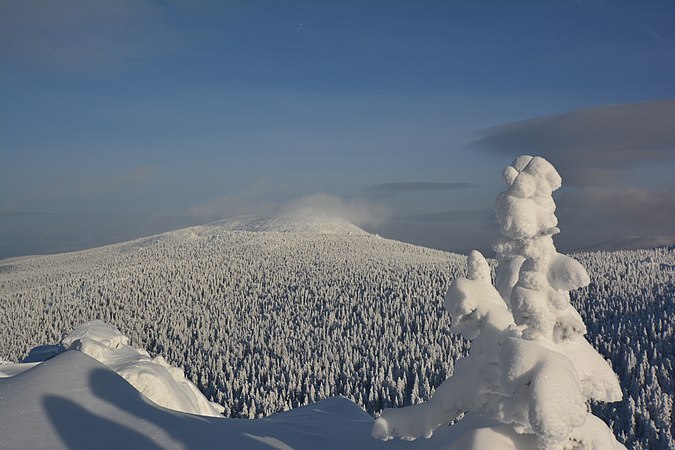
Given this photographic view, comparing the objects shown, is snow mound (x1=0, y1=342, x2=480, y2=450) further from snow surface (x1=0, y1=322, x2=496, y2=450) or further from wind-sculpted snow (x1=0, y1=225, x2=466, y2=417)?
wind-sculpted snow (x1=0, y1=225, x2=466, y2=417)

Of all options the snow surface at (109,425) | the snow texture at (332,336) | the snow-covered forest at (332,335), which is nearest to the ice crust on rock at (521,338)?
the snow surface at (109,425)

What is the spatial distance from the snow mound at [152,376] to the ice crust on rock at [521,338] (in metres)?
17.6

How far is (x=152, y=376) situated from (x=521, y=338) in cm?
2178

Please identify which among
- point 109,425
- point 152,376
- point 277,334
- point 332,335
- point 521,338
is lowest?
point 332,335

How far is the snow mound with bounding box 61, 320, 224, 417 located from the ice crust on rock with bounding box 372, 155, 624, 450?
17.6 meters

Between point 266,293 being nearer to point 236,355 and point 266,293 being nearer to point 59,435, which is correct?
point 236,355

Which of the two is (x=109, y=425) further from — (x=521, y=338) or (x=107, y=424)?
(x=521, y=338)

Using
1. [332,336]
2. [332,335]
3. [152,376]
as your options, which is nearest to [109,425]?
[152,376]

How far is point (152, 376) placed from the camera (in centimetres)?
2527

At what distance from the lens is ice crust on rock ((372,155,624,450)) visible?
8.57m

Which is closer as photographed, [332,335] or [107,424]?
[107,424]

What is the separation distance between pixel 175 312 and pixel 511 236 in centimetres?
17385

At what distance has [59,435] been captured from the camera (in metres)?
11.2

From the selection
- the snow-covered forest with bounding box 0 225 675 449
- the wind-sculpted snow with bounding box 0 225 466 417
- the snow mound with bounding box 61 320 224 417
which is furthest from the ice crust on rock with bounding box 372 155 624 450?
the snow-covered forest with bounding box 0 225 675 449
